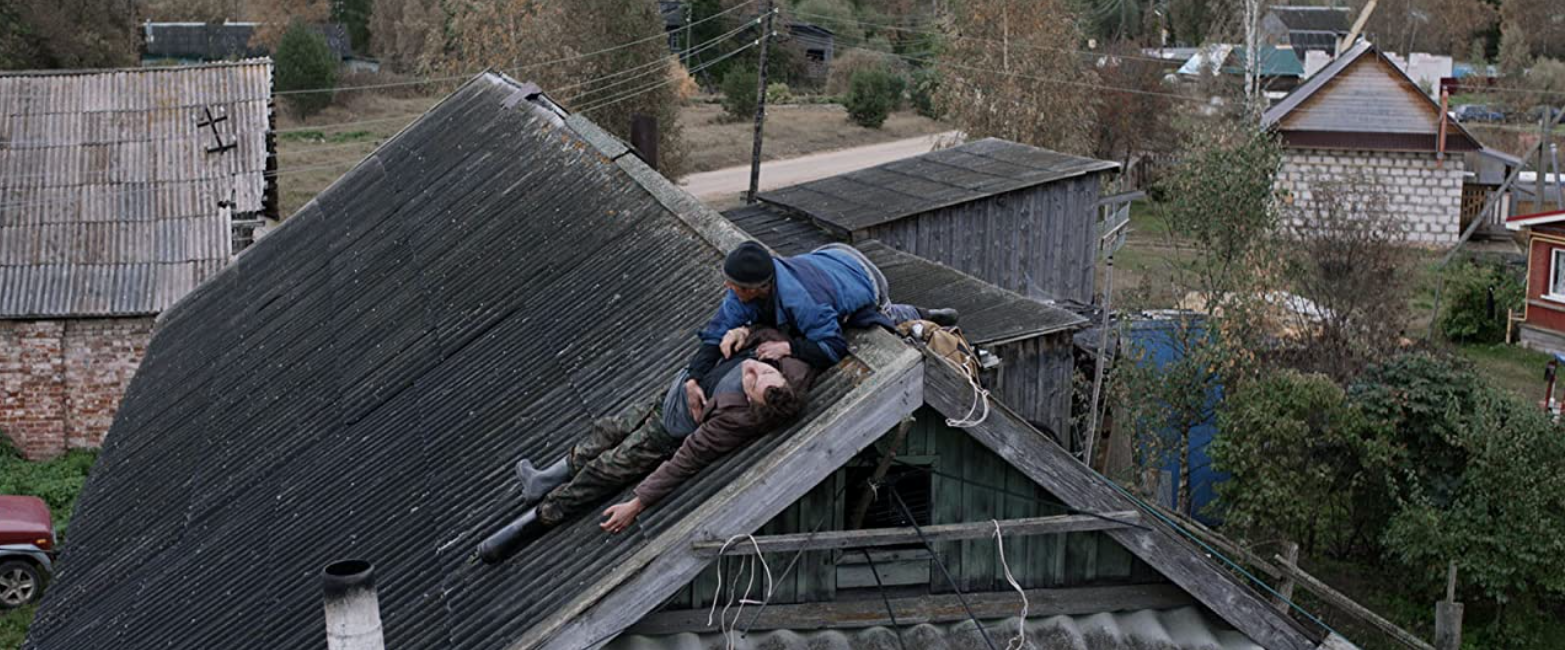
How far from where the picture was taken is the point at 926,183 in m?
20.5

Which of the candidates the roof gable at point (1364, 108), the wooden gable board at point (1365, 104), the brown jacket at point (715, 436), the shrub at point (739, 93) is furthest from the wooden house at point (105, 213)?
the wooden gable board at point (1365, 104)

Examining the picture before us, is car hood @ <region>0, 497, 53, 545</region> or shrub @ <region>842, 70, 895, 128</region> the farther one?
shrub @ <region>842, 70, 895, 128</region>

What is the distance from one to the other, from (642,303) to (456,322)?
1.92 m

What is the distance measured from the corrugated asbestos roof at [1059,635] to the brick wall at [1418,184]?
33.9 metres

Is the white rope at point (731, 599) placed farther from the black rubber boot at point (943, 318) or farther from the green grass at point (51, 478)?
the green grass at point (51, 478)

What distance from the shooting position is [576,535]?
23.2ft

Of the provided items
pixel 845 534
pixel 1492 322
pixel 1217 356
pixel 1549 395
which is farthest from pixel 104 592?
pixel 1492 322

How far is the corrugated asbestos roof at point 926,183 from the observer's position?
63.2 feet

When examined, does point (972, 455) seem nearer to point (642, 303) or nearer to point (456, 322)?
point (642, 303)

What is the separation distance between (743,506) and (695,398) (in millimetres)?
700

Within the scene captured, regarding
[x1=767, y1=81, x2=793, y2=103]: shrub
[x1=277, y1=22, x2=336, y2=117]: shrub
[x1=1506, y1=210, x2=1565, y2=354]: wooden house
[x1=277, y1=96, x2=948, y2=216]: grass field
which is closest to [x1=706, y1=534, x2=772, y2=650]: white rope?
[x1=1506, y1=210, x2=1565, y2=354]: wooden house

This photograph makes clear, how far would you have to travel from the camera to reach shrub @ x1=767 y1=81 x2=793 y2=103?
181ft

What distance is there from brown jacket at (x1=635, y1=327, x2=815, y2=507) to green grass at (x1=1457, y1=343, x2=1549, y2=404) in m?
21.5

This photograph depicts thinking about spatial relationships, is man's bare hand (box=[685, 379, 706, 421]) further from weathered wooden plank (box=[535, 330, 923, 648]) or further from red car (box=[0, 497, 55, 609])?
red car (box=[0, 497, 55, 609])
